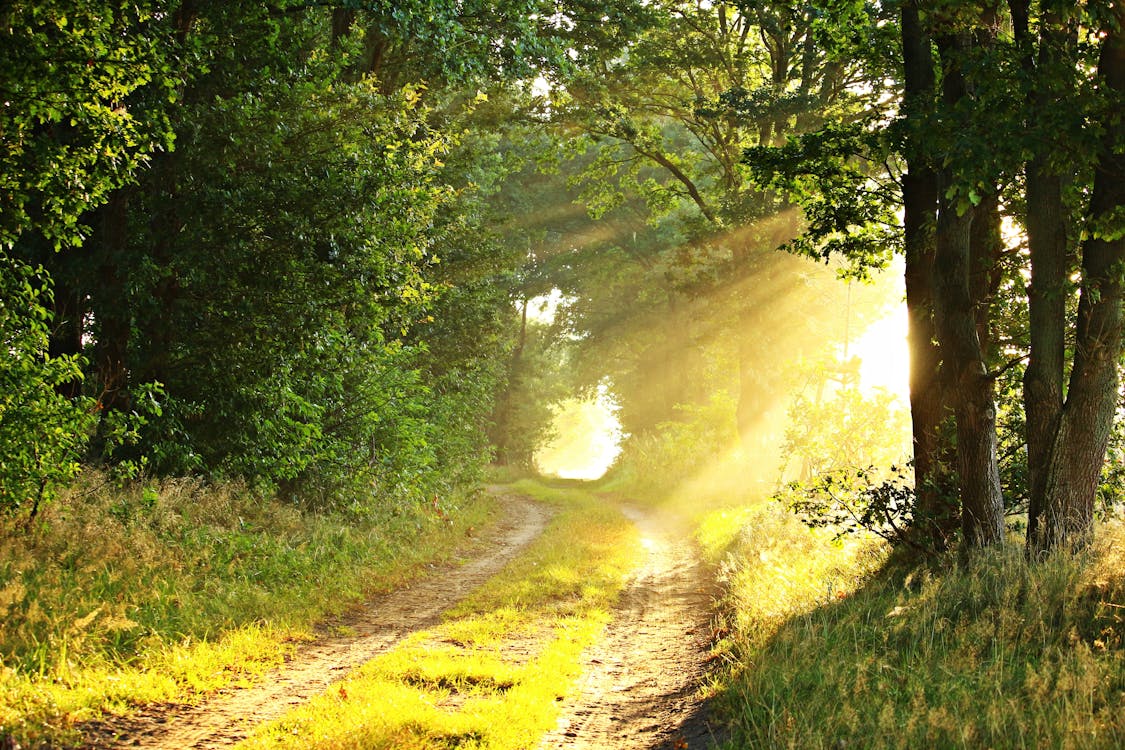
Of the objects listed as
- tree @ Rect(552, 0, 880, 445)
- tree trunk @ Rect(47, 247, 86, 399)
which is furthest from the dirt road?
tree @ Rect(552, 0, 880, 445)

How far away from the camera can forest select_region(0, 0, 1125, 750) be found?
5.84m

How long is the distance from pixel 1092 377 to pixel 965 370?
1.18 meters

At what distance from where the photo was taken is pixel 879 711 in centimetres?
509

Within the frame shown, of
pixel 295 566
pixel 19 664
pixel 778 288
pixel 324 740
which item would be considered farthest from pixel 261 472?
pixel 778 288

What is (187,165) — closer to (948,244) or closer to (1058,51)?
(948,244)

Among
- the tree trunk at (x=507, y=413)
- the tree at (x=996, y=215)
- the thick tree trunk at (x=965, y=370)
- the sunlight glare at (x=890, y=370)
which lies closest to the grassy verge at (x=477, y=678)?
the thick tree trunk at (x=965, y=370)

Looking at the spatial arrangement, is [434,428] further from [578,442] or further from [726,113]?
[578,442]

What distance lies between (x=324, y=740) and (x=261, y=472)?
7.72m

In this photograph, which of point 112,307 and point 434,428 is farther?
point 434,428

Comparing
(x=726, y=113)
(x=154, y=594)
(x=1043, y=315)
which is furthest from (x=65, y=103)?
(x=726, y=113)

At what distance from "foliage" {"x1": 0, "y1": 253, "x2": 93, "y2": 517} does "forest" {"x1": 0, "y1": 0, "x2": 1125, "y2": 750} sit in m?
0.04

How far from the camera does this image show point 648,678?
24.0 ft

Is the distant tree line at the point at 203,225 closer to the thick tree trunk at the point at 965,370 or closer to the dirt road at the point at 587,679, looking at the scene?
the dirt road at the point at 587,679

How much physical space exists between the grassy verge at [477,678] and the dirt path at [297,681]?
0.91 feet
